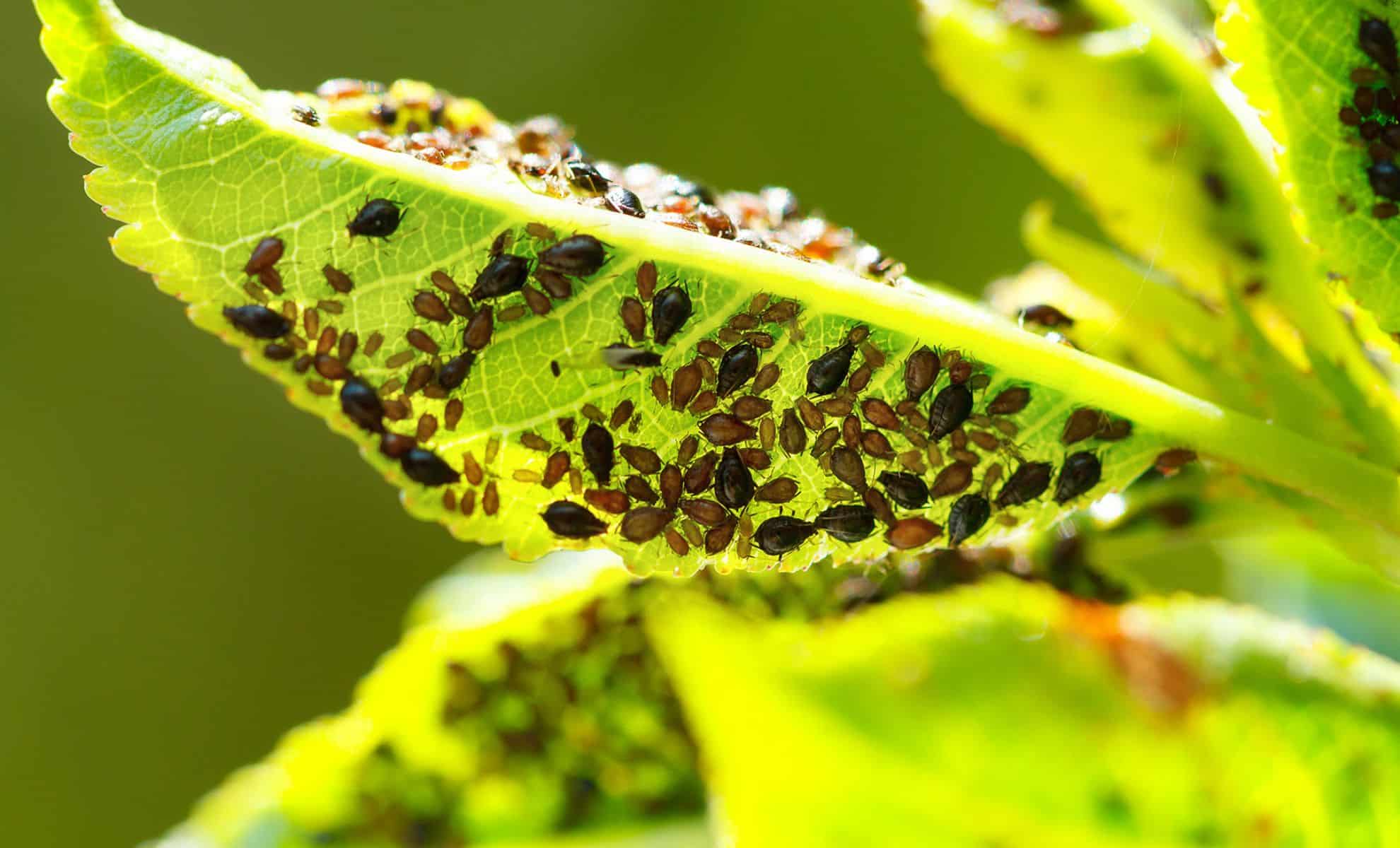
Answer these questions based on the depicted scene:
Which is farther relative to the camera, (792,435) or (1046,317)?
(1046,317)

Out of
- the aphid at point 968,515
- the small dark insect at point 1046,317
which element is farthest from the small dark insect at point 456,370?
the small dark insect at point 1046,317

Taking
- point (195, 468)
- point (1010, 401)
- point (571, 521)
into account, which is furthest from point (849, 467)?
point (195, 468)

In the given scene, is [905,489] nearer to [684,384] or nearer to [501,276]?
[684,384]

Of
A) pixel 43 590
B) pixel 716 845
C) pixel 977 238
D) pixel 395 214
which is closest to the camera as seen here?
pixel 395 214

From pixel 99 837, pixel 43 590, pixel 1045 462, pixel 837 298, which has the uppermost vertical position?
pixel 43 590

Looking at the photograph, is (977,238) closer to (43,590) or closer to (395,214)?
(395,214)

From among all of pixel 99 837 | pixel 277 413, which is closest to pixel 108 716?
pixel 99 837
